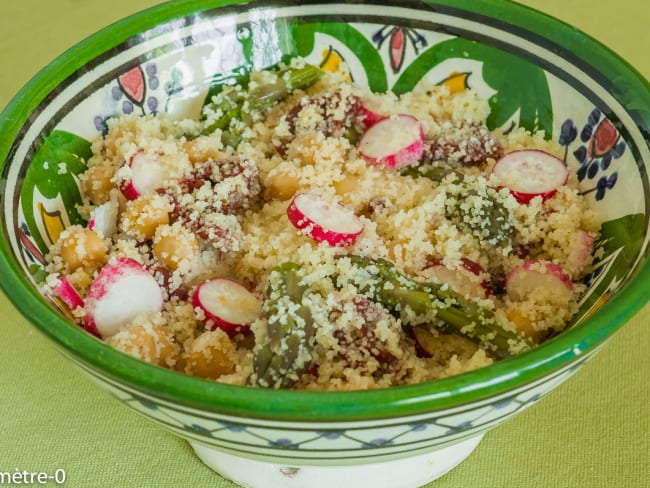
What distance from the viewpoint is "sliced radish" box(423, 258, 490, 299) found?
1054 millimetres

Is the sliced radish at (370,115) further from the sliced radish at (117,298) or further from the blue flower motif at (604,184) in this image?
the sliced radish at (117,298)

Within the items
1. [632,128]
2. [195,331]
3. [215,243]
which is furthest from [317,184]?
[632,128]

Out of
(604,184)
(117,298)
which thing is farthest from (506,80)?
(117,298)

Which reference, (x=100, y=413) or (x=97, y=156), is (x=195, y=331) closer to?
(x=100, y=413)

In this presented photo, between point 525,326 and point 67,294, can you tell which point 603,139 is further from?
point 67,294

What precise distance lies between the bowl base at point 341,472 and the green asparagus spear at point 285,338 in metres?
0.18

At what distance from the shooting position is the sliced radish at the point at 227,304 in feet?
3.31

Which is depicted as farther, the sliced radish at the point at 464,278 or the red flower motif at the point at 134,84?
the red flower motif at the point at 134,84

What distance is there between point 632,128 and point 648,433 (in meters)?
0.45

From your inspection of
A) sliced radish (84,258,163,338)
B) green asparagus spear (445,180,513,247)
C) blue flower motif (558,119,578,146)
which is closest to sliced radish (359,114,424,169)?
green asparagus spear (445,180,513,247)

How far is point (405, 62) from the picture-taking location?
138 cm

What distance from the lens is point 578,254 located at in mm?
1092

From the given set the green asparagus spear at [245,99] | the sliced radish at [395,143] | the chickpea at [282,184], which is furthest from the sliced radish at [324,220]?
the green asparagus spear at [245,99]

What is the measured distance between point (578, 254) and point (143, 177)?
26.4 inches
